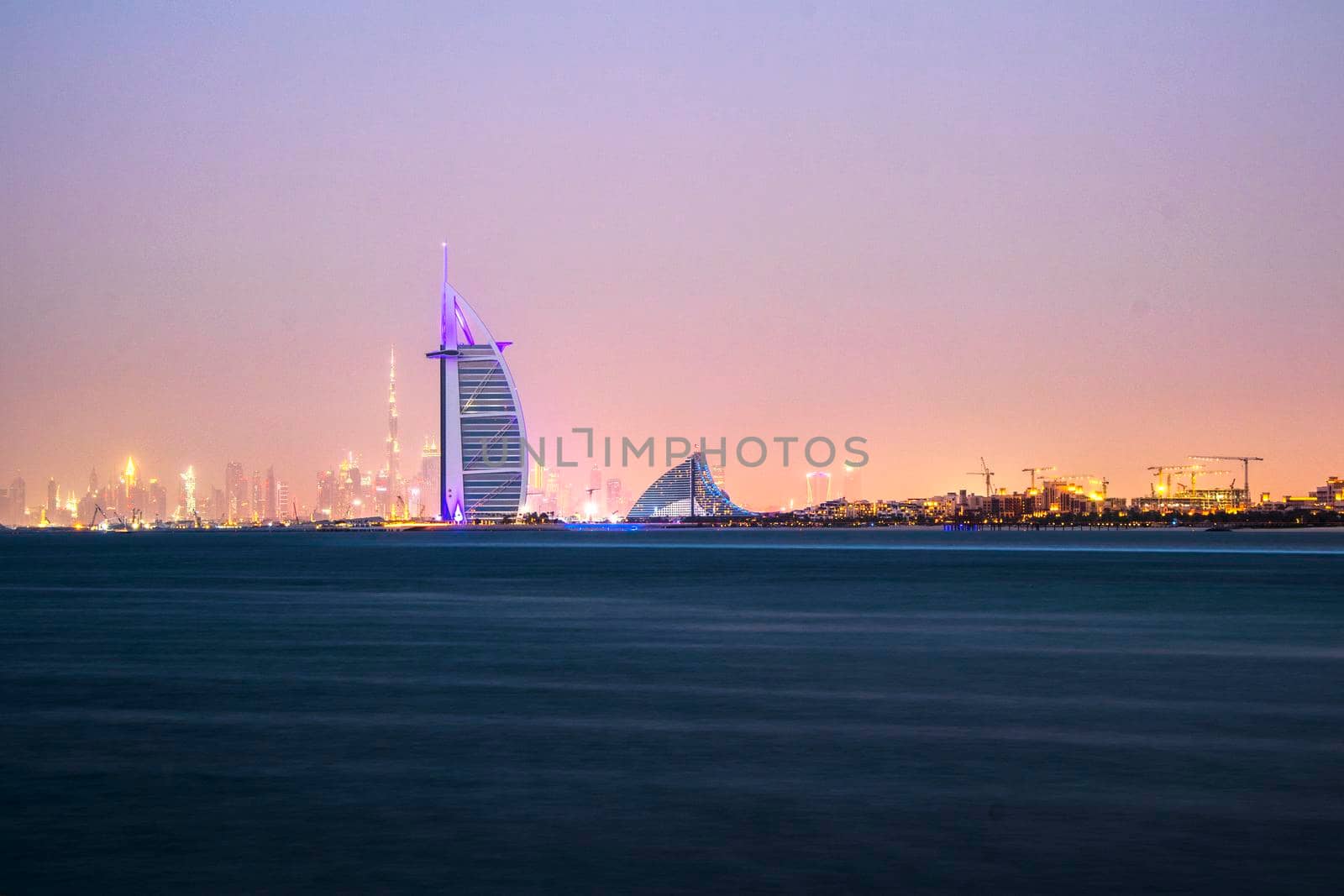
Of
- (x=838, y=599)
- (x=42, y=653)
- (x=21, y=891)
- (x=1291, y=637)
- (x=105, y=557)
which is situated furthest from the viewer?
(x=105, y=557)

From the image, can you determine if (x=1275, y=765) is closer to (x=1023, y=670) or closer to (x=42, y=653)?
(x=1023, y=670)

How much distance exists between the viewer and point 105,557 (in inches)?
4815

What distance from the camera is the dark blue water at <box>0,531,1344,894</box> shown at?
12.5 meters

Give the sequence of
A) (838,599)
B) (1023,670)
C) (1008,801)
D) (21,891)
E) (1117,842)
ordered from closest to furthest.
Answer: (21,891)
(1117,842)
(1008,801)
(1023,670)
(838,599)

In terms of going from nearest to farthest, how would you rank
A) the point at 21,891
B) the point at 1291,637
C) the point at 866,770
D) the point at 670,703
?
Answer: the point at 21,891 → the point at 866,770 → the point at 670,703 → the point at 1291,637

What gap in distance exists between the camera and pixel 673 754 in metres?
18.6

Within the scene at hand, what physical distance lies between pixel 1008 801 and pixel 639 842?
4.40m

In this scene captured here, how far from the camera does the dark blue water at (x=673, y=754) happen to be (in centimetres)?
1251

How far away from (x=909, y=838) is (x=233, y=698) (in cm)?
1506

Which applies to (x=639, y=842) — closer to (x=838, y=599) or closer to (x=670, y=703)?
(x=670, y=703)

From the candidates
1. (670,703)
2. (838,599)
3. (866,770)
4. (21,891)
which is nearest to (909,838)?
(866,770)

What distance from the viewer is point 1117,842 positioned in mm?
13117

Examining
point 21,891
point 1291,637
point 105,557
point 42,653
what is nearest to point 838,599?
point 1291,637

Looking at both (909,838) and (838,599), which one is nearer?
(909,838)
